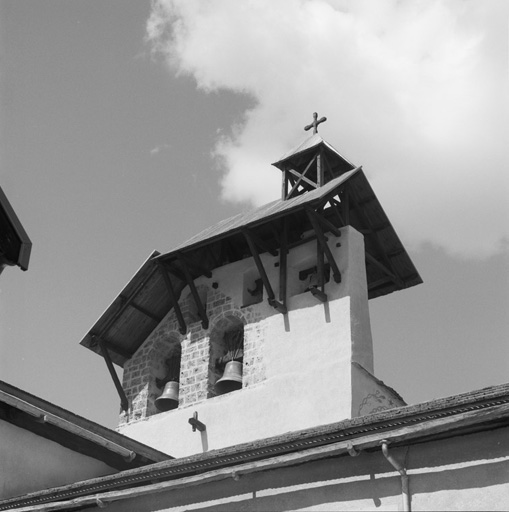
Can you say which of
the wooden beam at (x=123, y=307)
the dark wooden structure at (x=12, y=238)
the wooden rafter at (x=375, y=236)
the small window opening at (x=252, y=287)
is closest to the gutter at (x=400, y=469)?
the dark wooden structure at (x=12, y=238)

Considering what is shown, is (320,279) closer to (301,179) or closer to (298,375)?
(298,375)

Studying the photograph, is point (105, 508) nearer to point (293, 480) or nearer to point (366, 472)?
point (293, 480)

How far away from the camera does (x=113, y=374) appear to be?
729 inches

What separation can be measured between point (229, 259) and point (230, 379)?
2.76 meters

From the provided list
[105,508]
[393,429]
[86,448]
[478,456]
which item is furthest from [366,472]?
[86,448]

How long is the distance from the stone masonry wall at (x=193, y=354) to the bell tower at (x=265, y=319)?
0.9 inches

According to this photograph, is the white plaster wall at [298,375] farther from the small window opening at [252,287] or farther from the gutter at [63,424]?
the gutter at [63,424]

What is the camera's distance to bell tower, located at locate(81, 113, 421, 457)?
16234mm

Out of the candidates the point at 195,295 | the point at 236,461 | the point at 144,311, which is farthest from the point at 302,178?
the point at 236,461

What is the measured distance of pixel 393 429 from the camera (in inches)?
344

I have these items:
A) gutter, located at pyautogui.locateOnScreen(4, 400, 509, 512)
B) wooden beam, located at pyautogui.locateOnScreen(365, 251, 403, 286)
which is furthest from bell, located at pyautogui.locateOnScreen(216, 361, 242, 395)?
gutter, located at pyautogui.locateOnScreen(4, 400, 509, 512)

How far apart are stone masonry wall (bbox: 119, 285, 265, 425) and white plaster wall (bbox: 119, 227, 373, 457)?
0.62 feet

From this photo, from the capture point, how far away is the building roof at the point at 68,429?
12.7 m

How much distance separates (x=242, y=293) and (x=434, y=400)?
924 cm
